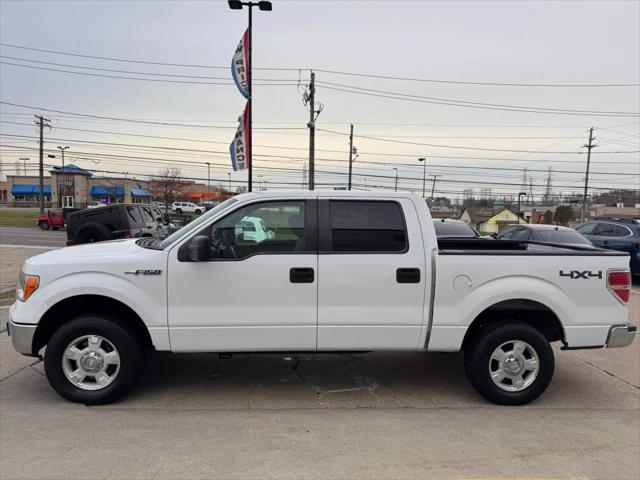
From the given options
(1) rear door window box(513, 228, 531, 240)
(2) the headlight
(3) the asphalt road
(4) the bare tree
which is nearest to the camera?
(2) the headlight

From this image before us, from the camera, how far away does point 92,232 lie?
1250 cm

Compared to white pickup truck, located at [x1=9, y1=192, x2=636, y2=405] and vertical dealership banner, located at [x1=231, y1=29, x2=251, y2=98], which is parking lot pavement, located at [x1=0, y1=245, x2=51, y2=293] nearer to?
white pickup truck, located at [x1=9, y1=192, x2=636, y2=405]

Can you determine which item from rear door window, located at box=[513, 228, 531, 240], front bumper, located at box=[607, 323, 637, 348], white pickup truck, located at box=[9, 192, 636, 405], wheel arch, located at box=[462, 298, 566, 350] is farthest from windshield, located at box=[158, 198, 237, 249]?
rear door window, located at box=[513, 228, 531, 240]

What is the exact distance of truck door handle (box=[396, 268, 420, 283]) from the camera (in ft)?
13.3

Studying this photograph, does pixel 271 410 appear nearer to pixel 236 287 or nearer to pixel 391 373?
pixel 236 287

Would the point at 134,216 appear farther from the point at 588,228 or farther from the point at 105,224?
the point at 588,228

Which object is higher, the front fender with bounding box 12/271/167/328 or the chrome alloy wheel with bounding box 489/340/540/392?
the front fender with bounding box 12/271/167/328

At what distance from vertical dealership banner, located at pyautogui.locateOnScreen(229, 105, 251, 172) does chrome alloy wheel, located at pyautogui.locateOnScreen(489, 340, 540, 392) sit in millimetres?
10888

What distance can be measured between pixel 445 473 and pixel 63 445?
2659 millimetres

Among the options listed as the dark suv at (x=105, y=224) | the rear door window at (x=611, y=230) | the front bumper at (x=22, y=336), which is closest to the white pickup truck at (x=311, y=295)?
the front bumper at (x=22, y=336)

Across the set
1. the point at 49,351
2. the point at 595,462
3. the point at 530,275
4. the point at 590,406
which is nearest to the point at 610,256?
the point at 530,275

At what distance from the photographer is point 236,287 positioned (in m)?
3.99

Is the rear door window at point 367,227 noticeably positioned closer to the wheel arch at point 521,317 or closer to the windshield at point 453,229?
the wheel arch at point 521,317

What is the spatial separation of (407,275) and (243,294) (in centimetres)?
141
